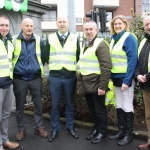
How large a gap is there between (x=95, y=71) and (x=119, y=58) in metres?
0.45

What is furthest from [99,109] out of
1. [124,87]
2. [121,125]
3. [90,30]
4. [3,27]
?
[3,27]

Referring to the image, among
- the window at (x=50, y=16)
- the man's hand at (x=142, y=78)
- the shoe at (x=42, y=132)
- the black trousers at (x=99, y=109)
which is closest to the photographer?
the man's hand at (x=142, y=78)

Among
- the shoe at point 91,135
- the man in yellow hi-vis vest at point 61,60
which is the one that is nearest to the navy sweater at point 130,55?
the man in yellow hi-vis vest at point 61,60

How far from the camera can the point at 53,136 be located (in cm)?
423

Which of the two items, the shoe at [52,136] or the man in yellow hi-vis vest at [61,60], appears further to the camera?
the shoe at [52,136]

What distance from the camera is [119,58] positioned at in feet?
12.4

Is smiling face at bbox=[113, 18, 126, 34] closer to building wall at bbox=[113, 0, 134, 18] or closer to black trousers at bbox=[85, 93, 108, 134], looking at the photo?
black trousers at bbox=[85, 93, 108, 134]

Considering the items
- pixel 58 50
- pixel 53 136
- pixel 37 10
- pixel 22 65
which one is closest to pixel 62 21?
pixel 58 50

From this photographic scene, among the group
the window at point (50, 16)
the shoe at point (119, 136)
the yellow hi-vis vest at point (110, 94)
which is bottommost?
A: the shoe at point (119, 136)

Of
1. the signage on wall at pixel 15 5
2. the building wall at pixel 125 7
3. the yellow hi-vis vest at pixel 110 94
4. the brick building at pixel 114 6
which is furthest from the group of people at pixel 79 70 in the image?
the building wall at pixel 125 7

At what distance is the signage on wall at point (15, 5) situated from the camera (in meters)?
5.61

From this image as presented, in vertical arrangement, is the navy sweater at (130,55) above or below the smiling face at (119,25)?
below

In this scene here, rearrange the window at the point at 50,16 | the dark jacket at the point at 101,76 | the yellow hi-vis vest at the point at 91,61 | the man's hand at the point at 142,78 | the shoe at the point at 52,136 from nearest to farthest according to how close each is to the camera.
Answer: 1. the man's hand at the point at 142,78
2. the dark jacket at the point at 101,76
3. the yellow hi-vis vest at the point at 91,61
4. the shoe at the point at 52,136
5. the window at the point at 50,16

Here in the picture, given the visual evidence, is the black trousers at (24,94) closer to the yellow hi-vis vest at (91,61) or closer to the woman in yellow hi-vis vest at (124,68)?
the yellow hi-vis vest at (91,61)
